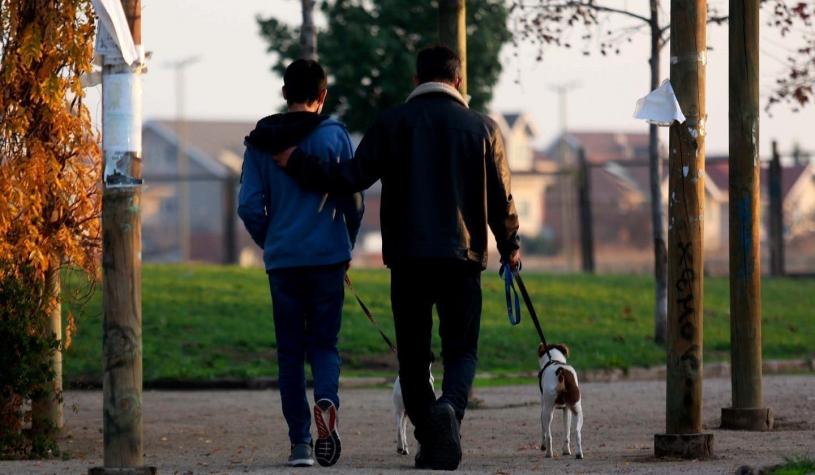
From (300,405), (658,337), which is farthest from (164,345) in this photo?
(300,405)

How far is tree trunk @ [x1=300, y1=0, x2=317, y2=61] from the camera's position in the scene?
680 inches

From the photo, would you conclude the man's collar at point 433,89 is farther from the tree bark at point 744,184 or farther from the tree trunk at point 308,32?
the tree trunk at point 308,32

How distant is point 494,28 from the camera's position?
107 feet

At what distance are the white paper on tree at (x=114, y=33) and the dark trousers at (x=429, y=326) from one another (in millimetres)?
1891

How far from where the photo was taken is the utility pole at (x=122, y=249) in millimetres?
7070

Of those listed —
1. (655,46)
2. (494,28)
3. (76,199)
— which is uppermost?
(494,28)

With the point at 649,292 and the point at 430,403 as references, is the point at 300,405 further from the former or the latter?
the point at 649,292

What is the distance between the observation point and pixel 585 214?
29.2 metres

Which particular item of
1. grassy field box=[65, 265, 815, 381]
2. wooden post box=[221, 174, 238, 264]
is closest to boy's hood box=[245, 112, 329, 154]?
grassy field box=[65, 265, 815, 381]

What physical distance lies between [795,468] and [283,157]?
10.1ft

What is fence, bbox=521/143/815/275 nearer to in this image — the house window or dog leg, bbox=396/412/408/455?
the house window

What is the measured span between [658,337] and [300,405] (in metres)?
11.0

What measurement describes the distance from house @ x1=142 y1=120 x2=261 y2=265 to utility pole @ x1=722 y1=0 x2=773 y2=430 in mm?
46476

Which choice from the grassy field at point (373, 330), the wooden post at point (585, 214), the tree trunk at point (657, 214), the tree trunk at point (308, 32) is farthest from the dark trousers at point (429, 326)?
the wooden post at point (585, 214)
